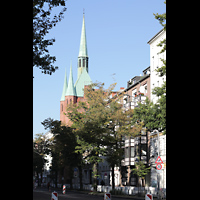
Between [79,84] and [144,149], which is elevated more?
[79,84]

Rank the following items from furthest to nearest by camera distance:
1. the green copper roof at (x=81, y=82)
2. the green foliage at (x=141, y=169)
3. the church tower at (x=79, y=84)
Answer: the green copper roof at (x=81, y=82), the church tower at (x=79, y=84), the green foliage at (x=141, y=169)

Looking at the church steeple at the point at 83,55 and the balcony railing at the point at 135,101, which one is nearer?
the balcony railing at the point at 135,101

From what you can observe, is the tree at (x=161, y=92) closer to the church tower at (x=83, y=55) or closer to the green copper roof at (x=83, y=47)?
the church tower at (x=83, y=55)

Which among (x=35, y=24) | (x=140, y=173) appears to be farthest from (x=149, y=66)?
(x=35, y=24)

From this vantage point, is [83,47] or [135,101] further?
[83,47]

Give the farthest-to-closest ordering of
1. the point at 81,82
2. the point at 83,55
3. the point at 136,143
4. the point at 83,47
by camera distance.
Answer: the point at 83,47
the point at 83,55
the point at 81,82
the point at 136,143

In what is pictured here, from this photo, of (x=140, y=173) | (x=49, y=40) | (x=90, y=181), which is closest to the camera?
(x=49, y=40)

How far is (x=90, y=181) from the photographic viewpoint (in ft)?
331

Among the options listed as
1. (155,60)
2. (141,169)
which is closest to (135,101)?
(155,60)

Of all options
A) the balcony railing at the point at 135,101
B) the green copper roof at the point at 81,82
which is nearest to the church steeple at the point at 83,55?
the green copper roof at the point at 81,82

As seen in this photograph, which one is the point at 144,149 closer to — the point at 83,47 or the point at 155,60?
the point at 155,60
